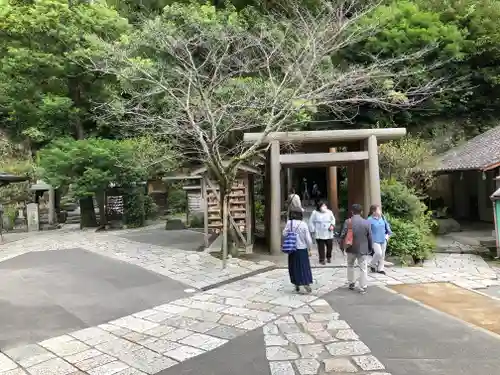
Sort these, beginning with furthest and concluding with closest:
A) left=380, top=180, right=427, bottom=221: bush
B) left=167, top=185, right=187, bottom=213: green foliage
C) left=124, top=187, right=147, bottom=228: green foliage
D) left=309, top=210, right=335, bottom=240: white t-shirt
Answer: left=167, top=185, right=187, bottom=213: green foliage < left=124, top=187, right=147, bottom=228: green foliage < left=380, top=180, right=427, bottom=221: bush < left=309, top=210, right=335, bottom=240: white t-shirt

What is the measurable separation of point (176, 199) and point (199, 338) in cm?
2210

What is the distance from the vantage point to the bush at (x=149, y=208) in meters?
23.5

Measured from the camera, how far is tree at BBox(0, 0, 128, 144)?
1862 centimetres

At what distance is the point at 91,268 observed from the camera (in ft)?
35.0

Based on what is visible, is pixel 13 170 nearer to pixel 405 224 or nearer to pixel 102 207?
pixel 102 207

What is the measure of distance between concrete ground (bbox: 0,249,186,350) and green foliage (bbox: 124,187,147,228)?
9792 mm

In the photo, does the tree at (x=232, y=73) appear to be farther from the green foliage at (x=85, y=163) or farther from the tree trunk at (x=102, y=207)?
the tree trunk at (x=102, y=207)

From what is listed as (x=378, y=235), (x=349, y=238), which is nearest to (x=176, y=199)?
(x=378, y=235)

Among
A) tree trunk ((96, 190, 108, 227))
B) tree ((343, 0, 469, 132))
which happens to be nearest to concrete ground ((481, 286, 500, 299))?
tree ((343, 0, 469, 132))

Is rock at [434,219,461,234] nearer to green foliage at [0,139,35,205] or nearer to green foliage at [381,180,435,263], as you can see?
green foliage at [381,180,435,263]

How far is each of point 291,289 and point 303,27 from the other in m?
7.64

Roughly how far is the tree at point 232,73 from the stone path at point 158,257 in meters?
0.90

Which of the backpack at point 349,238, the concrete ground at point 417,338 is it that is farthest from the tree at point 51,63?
the concrete ground at point 417,338

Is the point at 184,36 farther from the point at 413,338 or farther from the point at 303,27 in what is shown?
the point at 413,338
